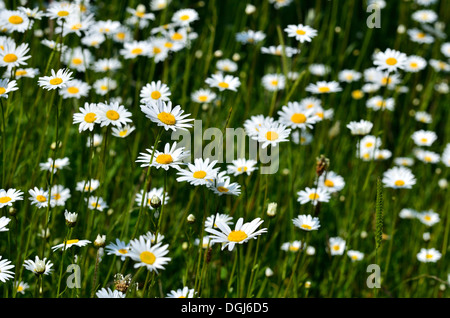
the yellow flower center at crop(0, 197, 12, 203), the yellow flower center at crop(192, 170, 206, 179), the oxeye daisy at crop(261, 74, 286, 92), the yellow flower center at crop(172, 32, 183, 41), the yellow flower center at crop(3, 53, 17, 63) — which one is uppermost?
the yellow flower center at crop(172, 32, 183, 41)

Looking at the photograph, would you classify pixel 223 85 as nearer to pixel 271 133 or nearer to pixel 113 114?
pixel 271 133

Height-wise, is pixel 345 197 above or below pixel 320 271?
above

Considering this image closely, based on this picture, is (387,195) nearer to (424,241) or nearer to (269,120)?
(424,241)

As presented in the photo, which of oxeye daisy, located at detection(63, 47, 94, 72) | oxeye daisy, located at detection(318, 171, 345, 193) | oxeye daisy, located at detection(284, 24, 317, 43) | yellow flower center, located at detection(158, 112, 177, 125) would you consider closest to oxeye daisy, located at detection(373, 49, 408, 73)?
oxeye daisy, located at detection(284, 24, 317, 43)

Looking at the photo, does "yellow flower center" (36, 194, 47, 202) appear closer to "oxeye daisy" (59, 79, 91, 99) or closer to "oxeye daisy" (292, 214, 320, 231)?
"oxeye daisy" (59, 79, 91, 99)

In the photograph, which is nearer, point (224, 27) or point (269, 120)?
point (269, 120)

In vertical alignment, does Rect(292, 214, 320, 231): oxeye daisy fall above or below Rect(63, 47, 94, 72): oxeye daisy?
below
